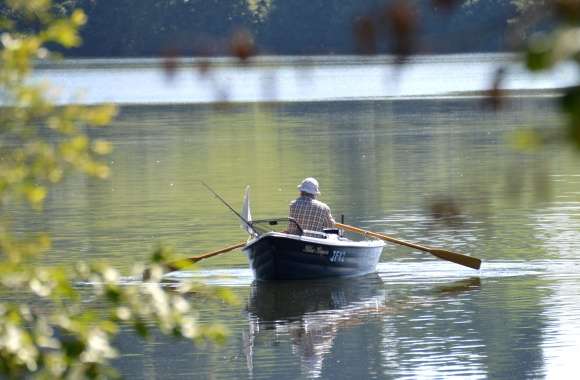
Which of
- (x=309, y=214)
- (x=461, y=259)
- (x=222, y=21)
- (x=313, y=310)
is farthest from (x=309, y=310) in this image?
(x=222, y=21)

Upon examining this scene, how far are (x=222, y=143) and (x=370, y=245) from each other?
27.9m

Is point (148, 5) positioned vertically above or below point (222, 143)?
above

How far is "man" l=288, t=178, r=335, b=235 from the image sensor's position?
61.2 feet

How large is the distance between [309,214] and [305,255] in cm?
58

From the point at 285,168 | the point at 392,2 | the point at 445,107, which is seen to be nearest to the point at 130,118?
the point at 445,107

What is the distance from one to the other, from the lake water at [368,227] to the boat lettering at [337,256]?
333 millimetres

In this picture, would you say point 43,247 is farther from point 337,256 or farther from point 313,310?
Result: point 337,256

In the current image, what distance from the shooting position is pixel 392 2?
10.5ft

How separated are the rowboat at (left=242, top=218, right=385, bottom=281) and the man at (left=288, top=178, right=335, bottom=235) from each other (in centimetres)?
11

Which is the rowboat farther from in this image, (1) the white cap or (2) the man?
(1) the white cap

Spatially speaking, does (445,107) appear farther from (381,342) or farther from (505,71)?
(505,71)

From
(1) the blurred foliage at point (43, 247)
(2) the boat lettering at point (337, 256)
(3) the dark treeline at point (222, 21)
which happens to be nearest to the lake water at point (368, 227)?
(1) the blurred foliage at point (43, 247)

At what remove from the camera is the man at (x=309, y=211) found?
61.2 feet

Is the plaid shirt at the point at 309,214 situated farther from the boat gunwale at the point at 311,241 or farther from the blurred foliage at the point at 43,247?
the blurred foliage at the point at 43,247
